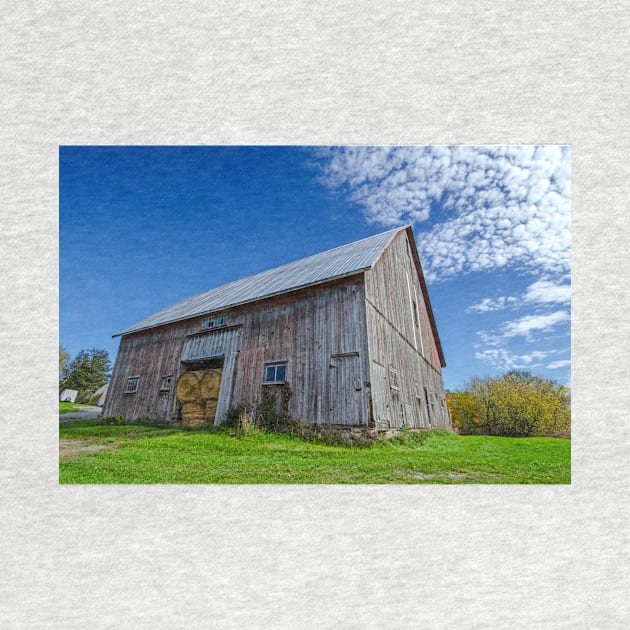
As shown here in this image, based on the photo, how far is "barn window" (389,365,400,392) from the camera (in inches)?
251

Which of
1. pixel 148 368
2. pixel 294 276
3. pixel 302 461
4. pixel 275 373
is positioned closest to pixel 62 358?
pixel 275 373

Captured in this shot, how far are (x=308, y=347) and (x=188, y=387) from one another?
2.40 m

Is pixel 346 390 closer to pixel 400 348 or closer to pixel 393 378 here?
pixel 393 378

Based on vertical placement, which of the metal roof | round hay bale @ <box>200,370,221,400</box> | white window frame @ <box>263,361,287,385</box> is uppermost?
the metal roof

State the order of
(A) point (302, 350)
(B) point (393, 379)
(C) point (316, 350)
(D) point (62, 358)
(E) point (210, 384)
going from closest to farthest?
1. (D) point (62, 358)
2. (C) point (316, 350)
3. (A) point (302, 350)
4. (B) point (393, 379)
5. (E) point (210, 384)

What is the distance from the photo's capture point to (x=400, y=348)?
7.20 m

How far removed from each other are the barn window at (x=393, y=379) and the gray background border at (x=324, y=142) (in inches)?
88.8

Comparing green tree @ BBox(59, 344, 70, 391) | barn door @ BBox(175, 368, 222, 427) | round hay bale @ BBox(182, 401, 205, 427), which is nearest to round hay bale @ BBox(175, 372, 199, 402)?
barn door @ BBox(175, 368, 222, 427)

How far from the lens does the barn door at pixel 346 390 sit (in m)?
5.48

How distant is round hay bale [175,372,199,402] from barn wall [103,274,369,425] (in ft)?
1.45

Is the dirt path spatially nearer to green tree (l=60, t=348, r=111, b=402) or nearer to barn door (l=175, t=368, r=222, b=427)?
green tree (l=60, t=348, r=111, b=402)

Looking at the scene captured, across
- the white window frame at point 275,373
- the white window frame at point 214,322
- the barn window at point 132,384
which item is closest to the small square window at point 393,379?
the white window frame at point 275,373

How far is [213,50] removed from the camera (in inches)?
185

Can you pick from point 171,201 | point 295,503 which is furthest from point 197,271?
point 295,503
